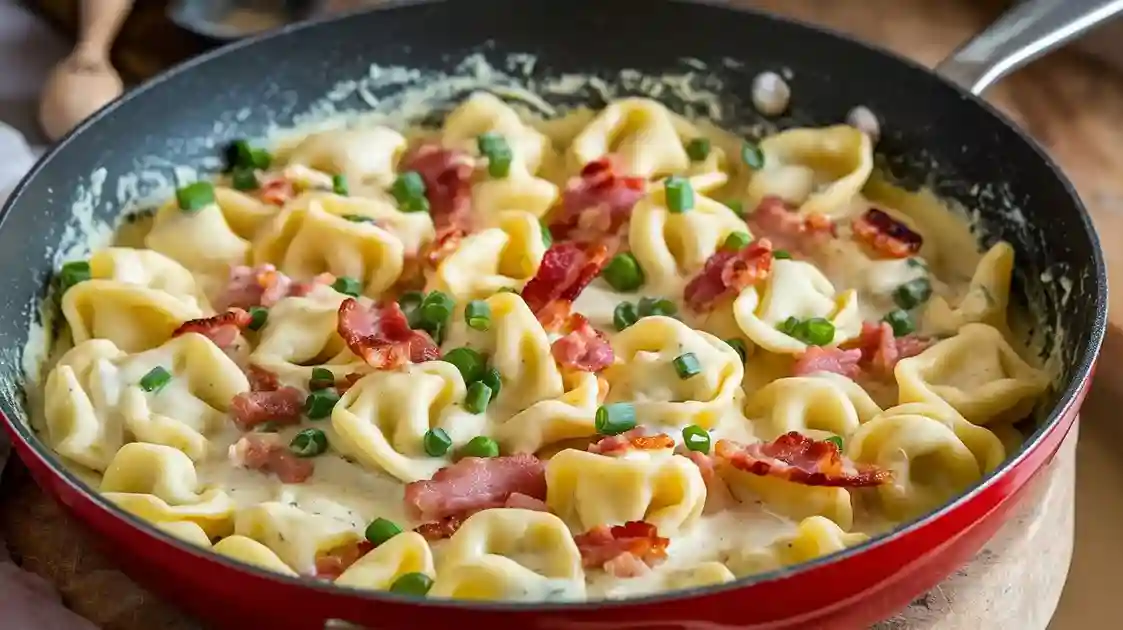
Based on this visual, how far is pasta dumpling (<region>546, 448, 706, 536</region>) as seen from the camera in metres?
1.51

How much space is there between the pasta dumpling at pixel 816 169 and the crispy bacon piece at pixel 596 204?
0.23m

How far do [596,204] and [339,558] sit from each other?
2.73 feet

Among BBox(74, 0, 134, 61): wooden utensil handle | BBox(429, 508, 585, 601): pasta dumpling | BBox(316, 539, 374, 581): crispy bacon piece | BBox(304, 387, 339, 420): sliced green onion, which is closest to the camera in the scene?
BBox(429, 508, 585, 601): pasta dumpling

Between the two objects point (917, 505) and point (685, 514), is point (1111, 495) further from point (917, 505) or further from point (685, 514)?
point (685, 514)

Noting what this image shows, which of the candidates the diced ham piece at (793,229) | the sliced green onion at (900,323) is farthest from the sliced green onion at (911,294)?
the diced ham piece at (793,229)

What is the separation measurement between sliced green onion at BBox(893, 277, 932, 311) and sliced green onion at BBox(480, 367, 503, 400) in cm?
65

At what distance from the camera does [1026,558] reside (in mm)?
1584

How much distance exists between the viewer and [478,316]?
5.89 ft

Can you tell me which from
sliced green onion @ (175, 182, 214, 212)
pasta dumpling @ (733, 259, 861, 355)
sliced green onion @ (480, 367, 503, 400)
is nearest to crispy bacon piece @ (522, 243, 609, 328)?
sliced green onion @ (480, 367, 503, 400)

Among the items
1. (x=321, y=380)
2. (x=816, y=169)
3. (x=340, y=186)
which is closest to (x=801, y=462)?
(x=321, y=380)

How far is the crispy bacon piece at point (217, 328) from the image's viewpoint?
1.81 metres

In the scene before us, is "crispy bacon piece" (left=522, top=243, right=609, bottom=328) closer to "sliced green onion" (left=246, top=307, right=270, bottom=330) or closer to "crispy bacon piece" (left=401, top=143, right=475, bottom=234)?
"crispy bacon piece" (left=401, top=143, right=475, bottom=234)

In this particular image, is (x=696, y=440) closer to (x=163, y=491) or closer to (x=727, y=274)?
(x=727, y=274)

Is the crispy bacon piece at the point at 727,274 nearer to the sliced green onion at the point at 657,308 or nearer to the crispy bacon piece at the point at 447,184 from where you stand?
the sliced green onion at the point at 657,308
